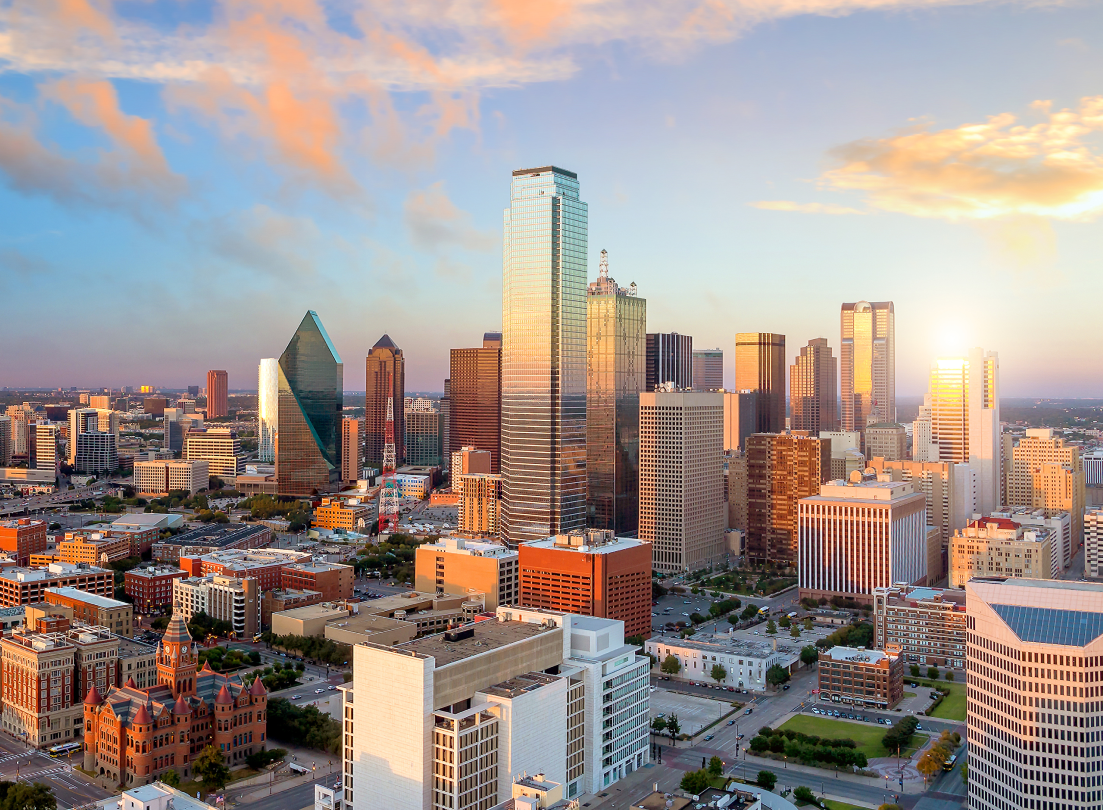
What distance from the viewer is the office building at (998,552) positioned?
69.0 metres

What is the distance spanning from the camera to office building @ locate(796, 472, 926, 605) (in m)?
75.9

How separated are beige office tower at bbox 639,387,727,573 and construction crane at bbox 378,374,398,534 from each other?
33.8m

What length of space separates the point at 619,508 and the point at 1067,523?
4252cm

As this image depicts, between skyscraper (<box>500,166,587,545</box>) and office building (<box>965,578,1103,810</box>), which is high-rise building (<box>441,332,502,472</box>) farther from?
office building (<box>965,578,1103,810</box>)

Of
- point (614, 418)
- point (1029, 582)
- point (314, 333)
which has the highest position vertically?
point (314, 333)

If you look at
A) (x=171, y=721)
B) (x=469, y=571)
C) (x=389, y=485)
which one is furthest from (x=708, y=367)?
(x=171, y=721)

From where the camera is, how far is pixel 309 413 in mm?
133625

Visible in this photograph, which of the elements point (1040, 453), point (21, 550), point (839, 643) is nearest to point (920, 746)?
point (839, 643)

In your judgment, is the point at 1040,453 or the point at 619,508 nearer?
the point at 619,508

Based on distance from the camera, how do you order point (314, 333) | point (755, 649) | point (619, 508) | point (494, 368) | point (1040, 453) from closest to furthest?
point (755, 649)
point (619, 508)
point (1040, 453)
point (314, 333)
point (494, 368)

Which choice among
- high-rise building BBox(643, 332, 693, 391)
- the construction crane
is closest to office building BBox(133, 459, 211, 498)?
the construction crane

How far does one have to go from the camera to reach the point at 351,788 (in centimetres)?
3600

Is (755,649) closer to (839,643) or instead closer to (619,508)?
(839,643)

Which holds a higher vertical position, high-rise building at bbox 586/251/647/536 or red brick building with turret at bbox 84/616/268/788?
high-rise building at bbox 586/251/647/536
